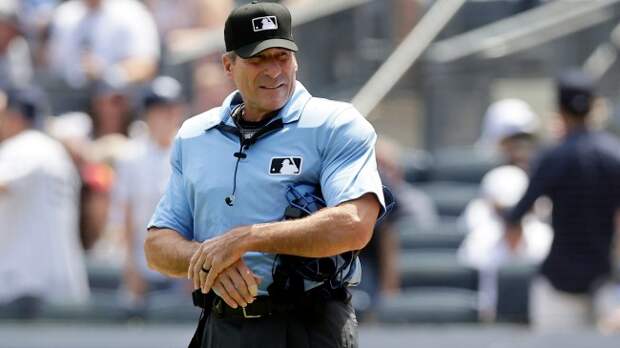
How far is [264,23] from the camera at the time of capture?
4188 millimetres

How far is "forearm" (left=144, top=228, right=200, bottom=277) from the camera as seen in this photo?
424 cm

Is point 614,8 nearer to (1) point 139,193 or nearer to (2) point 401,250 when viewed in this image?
(2) point 401,250

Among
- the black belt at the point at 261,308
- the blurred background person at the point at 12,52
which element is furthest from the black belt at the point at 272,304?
the blurred background person at the point at 12,52

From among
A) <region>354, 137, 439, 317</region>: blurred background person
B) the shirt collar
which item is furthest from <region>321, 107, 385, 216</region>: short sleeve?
<region>354, 137, 439, 317</region>: blurred background person

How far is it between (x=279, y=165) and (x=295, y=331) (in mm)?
472

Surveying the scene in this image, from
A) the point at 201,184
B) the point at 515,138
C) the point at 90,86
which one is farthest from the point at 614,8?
the point at 201,184

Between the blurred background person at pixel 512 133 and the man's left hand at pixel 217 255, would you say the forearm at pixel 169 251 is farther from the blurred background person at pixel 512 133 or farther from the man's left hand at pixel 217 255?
the blurred background person at pixel 512 133

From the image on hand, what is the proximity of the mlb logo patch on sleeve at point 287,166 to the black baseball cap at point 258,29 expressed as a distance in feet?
0.99

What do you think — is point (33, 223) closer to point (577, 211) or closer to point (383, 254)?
point (383, 254)

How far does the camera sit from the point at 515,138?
934 cm

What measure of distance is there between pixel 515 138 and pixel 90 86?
11.3ft

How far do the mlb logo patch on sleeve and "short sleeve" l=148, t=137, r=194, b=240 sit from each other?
34 centimetres

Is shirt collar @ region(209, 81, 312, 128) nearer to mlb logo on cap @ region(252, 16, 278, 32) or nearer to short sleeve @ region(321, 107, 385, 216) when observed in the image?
short sleeve @ region(321, 107, 385, 216)

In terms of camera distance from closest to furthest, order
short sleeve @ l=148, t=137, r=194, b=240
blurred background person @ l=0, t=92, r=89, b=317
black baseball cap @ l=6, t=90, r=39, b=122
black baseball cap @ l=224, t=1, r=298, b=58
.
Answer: black baseball cap @ l=224, t=1, r=298, b=58 → short sleeve @ l=148, t=137, r=194, b=240 → blurred background person @ l=0, t=92, r=89, b=317 → black baseball cap @ l=6, t=90, r=39, b=122
